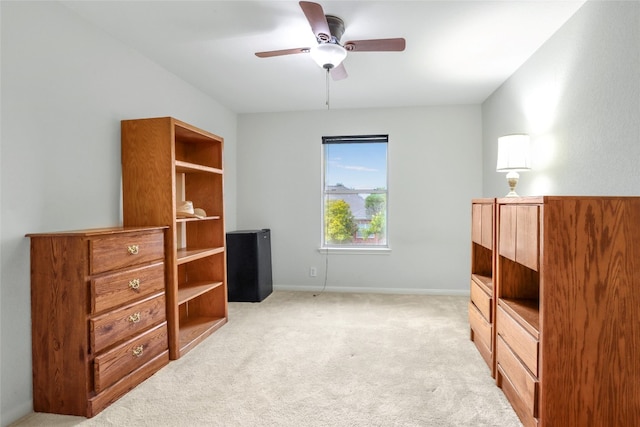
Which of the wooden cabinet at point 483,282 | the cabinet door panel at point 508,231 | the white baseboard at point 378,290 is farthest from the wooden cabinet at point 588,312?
the white baseboard at point 378,290

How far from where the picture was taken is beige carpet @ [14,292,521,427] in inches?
70.8

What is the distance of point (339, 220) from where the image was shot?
4582 mm

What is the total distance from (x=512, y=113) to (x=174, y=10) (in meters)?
2.98

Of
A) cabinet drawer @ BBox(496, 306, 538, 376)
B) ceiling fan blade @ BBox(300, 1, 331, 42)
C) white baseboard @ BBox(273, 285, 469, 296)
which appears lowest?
white baseboard @ BBox(273, 285, 469, 296)

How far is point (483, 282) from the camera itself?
2.62 metres

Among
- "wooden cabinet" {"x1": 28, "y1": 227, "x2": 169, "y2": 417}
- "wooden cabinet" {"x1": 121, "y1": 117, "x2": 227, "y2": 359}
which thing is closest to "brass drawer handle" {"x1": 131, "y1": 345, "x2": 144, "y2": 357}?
"wooden cabinet" {"x1": 28, "y1": 227, "x2": 169, "y2": 417}

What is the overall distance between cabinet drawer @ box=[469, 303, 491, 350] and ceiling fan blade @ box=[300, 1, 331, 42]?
2.21 metres

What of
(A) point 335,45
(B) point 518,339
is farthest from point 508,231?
(A) point 335,45

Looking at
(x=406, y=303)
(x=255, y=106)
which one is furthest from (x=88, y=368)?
(x=255, y=106)

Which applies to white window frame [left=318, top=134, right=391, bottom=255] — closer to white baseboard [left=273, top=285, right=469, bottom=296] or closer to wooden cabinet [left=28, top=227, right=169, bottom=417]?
white baseboard [left=273, top=285, right=469, bottom=296]

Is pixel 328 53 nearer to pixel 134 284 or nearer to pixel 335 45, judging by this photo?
pixel 335 45

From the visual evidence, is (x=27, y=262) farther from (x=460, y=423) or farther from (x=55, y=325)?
(x=460, y=423)

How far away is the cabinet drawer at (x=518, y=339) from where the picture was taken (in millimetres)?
1590

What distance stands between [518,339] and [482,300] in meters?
0.74
